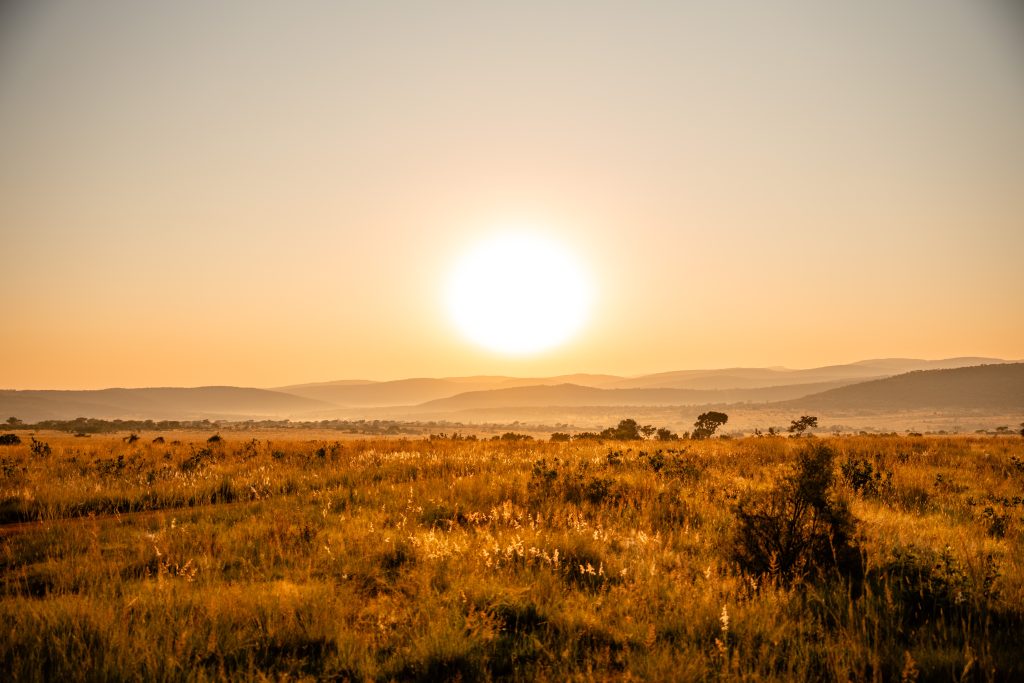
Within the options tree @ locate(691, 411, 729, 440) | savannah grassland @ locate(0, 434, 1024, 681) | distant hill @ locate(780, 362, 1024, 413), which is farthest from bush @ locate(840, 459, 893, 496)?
distant hill @ locate(780, 362, 1024, 413)

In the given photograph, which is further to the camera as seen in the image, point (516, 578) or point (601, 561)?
point (601, 561)

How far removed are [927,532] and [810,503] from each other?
2.53 meters

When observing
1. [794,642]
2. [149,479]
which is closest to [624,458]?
[794,642]

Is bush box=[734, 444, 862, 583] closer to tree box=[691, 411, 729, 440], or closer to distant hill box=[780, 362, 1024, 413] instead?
tree box=[691, 411, 729, 440]

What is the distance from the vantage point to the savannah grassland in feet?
12.1

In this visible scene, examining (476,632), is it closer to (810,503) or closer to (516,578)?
(516,578)

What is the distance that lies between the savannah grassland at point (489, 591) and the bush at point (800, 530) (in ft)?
0.53

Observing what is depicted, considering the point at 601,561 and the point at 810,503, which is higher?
the point at 810,503

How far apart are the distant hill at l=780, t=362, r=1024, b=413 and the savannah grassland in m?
168

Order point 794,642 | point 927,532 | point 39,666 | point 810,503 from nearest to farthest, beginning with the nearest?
point 39,666
point 794,642
point 810,503
point 927,532

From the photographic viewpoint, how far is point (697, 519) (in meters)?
7.62

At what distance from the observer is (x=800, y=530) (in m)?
5.98

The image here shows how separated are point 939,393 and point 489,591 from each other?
189m

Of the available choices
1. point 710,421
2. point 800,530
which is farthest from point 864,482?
point 710,421
